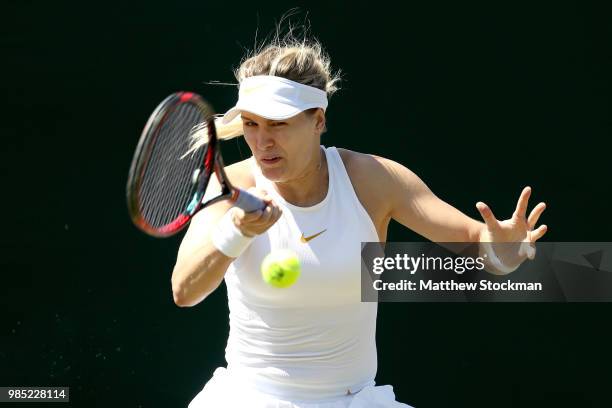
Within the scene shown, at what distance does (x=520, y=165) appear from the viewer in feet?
13.6

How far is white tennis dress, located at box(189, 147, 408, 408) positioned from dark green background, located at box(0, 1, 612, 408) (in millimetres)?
1115

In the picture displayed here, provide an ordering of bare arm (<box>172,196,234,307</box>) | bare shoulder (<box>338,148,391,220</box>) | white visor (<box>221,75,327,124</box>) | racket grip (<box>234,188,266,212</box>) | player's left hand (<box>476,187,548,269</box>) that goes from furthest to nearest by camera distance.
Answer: bare shoulder (<box>338,148,391,220</box>) → player's left hand (<box>476,187,548,269</box>) → white visor (<box>221,75,327,124</box>) → bare arm (<box>172,196,234,307</box>) → racket grip (<box>234,188,266,212</box>)

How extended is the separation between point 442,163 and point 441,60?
376 mm

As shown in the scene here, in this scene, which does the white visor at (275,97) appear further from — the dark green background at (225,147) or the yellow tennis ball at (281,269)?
the dark green background at (225,147)

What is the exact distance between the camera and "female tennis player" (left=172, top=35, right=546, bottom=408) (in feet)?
9.67

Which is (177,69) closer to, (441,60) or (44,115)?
(44,115)

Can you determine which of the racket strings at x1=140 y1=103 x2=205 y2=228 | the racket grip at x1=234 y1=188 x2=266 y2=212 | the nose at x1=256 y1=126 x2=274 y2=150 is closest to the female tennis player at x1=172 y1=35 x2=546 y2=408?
the nose at x1=256 y1=126 x2=274 y2=150

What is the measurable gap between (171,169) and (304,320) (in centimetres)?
54

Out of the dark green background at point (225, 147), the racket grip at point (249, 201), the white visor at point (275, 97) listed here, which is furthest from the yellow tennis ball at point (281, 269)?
the dark green background at point (225, 147)

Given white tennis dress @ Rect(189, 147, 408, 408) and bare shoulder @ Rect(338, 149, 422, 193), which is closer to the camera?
white tennis dress @ Rect(189, 147, 408, 408)

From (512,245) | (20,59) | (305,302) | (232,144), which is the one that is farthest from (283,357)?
(20,59)

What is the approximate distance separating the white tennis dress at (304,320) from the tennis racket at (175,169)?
0.25m

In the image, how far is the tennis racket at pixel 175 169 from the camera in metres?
2.46

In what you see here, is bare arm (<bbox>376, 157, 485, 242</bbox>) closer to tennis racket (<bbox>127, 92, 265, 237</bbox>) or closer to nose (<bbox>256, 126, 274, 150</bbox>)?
nose (<bbox>256, 126, 274, 150</bbox>)
